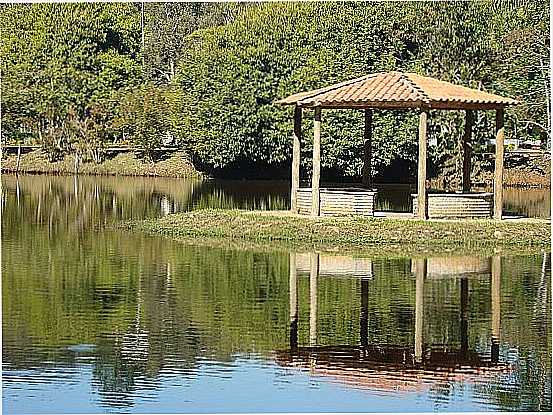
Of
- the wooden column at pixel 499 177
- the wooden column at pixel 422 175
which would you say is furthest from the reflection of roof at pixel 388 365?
the wooden column at pixel 499 177

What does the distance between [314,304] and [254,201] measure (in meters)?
19.2

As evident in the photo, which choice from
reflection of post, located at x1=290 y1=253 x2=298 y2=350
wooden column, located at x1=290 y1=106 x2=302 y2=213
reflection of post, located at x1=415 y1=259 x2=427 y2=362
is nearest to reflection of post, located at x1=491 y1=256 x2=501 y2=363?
reflection of post, located at x1=415 y1=259 x2=427 y2=362

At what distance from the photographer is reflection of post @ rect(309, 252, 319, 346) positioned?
43.0 ft

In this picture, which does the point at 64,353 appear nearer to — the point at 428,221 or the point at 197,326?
the point at 197,326

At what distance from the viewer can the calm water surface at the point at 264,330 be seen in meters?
10.4

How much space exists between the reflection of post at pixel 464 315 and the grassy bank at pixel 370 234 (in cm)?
366

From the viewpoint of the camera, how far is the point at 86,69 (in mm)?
52062

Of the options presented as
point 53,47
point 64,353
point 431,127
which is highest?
point 53,47

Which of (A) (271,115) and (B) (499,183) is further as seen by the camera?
(A) (271,115)

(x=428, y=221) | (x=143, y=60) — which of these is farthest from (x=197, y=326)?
(x=143, y=60)

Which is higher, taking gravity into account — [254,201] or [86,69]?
[86,69]

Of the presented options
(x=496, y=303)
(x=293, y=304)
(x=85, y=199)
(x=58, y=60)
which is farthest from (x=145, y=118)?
(x=496, y=303)

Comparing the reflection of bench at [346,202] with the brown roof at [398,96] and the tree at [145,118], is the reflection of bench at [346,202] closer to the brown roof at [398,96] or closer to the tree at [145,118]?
the brown roof at [398,96]

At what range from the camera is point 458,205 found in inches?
945
